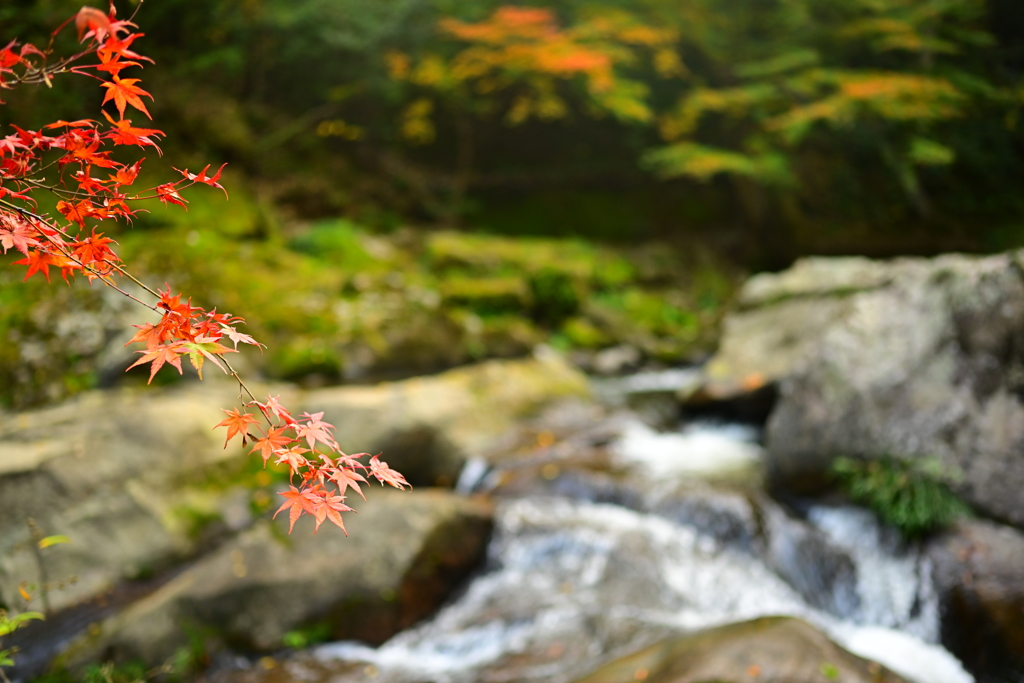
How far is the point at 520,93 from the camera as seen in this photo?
48.5 feet

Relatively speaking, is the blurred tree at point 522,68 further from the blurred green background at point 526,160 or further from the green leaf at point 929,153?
the green leaf at point 929,153

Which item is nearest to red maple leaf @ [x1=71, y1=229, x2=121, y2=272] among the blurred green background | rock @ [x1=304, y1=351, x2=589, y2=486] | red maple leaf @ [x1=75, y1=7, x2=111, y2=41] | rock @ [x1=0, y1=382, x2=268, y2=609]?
red maple leaf @ [x1=75, y1=7, x2=111, y2=41]

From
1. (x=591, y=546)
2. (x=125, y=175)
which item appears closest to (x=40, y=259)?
(x=125, y=175)

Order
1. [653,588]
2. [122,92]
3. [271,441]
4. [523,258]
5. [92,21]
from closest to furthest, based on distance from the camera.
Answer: [92,21], [122,92], [271,441], [653,588], [523,258]

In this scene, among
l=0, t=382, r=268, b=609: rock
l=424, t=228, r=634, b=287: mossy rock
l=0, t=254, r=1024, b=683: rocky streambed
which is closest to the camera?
l=0, t=254, r=1024, b=683: rocky streambed

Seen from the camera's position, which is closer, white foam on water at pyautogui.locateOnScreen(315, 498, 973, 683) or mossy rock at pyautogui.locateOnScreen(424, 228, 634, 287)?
white foam on water at pyautogui.locateOnScreen(315, 498, 973, 683)

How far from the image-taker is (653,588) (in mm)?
3848

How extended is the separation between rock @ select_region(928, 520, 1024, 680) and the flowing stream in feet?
0.31

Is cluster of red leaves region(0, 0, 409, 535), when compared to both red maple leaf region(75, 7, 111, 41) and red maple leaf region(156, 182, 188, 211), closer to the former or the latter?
red maple leaf region(156, 182, 188, 211)

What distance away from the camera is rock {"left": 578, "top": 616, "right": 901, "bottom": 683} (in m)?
2.56

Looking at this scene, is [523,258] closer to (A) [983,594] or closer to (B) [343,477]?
(A) [983,594]

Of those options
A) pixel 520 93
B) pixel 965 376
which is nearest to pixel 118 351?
pixel 965 376

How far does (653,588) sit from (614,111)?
40.3 ft

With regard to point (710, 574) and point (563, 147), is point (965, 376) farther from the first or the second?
point (563, 147)
